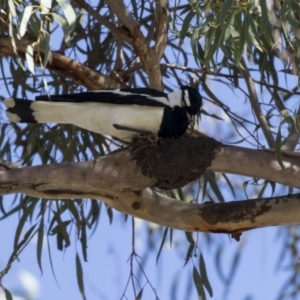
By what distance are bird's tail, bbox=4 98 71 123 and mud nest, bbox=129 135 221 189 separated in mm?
350

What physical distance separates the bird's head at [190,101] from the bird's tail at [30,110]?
13.4 inches

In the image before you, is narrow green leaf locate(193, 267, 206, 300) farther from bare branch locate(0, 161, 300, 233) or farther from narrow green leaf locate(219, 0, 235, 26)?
→ narrow green leaf locate(219, 0, 235, 26)

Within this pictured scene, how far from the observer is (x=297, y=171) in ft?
8.25

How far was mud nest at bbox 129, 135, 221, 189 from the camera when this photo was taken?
259cm

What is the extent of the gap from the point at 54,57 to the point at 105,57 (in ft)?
1.61

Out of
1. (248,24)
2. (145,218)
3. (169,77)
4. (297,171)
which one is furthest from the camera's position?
(169,77)

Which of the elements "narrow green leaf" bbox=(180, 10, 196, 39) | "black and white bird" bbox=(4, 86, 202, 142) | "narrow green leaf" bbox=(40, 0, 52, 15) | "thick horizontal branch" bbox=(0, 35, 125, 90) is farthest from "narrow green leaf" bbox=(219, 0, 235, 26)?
"thick horizontal branch" bbox=(0, 35, 125, 90)

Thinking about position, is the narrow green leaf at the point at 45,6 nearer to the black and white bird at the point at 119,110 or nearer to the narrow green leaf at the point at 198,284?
the black and white bird at the point at 119,110

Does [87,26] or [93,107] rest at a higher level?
[87,26]

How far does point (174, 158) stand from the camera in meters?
2.62

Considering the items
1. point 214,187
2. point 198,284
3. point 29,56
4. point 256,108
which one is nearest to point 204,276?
point 198,284

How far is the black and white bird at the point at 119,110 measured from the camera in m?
2.88

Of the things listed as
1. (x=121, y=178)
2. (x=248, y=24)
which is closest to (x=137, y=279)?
(x=121, y=178)

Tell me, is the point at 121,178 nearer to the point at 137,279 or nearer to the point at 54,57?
the point at 137,279
